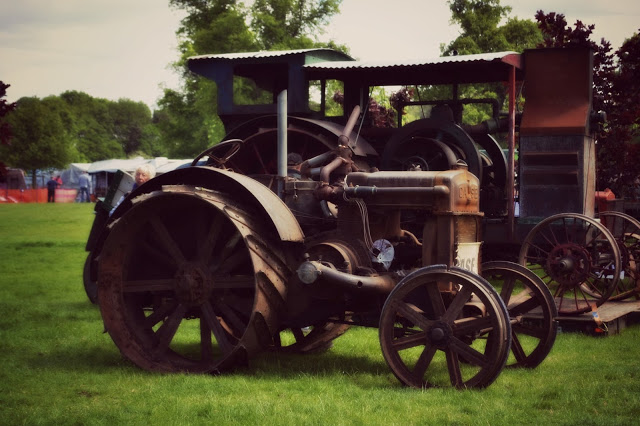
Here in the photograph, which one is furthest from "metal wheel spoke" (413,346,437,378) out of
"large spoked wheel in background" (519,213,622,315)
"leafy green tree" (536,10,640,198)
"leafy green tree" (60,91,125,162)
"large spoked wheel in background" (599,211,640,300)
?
"leafy green tree" (60,91,125,162)

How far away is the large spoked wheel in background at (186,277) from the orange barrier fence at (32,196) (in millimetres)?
43206

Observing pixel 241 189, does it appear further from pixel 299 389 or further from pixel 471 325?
pixel 471 325

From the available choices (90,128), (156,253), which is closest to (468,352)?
(156,253)

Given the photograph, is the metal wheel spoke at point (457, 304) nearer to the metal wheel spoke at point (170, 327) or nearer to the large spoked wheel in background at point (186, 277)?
the large spoked wheel in background at point (186, 277)

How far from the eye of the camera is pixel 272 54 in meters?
10.8

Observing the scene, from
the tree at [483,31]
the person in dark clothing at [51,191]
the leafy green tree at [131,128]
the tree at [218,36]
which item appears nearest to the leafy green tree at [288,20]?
the tree at [218,36]

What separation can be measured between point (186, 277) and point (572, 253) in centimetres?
438

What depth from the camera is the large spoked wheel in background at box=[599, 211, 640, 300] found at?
11016 mm

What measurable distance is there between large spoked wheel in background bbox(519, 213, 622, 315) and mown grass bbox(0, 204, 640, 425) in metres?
0.64

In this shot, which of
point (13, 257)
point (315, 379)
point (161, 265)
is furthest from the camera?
point (13, 257)

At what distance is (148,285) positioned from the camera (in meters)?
7.36

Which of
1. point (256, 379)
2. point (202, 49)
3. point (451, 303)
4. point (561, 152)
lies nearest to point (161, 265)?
point (256, 379)

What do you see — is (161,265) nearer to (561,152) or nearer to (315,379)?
(315,379)

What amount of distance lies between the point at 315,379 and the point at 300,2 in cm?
3922
